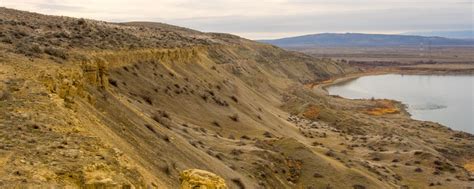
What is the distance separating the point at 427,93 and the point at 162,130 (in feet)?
234

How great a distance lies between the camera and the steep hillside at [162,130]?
415 inches

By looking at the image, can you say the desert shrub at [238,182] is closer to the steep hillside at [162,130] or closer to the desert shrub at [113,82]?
the steep hillside at [162,130]

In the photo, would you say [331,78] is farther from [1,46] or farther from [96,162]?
[96,162]

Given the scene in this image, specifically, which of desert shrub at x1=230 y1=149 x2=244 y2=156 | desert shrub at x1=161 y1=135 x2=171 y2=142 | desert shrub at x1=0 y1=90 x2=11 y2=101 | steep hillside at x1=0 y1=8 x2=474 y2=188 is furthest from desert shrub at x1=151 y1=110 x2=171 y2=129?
desert shrub at x1=0 y1=90 x2=11 y2=101

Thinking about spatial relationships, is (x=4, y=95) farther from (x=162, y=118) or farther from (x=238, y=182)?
(x=162, y=118)

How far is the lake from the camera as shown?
201 feet

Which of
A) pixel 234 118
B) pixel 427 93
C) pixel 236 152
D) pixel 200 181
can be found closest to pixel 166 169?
pixel 200 181

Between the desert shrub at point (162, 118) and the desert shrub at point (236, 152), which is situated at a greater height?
the desert shrub at point (162, 118)

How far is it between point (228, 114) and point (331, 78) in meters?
78.5

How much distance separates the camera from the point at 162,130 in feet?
68.9

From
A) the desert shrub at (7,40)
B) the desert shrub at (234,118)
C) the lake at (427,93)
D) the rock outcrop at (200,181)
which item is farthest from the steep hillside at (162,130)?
the lake at (427,93)

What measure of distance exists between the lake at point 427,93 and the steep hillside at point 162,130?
30.7ft

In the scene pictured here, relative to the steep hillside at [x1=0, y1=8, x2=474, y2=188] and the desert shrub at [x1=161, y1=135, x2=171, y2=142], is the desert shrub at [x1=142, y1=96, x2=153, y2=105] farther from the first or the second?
the desert shrub at [x1=161, y1=135, x2=171, y2=142]

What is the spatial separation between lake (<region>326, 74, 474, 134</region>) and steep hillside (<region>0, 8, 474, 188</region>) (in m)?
9.35
